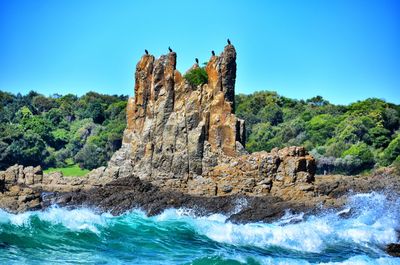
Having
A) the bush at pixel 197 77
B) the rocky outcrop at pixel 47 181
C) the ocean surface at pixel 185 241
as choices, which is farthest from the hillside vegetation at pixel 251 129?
the ocean surface at pixel 185 241

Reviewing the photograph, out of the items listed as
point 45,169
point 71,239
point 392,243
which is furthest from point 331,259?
point 45,169

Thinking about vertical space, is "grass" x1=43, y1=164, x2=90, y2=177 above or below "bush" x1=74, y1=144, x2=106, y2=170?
below

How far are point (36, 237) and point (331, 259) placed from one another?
34.7ft

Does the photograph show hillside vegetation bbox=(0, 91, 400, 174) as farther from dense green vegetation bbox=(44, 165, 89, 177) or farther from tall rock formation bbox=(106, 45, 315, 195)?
tall rock formation bbox=(106, 45, 315, 195)

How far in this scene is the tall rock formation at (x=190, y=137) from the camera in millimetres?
40844

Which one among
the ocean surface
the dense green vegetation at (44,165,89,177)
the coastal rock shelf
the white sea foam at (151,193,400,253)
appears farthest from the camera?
the dense green vegetation at (44,165,89,177)

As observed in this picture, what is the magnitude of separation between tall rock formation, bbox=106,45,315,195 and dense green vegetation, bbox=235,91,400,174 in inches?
711

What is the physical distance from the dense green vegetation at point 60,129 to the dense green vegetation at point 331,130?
16.5 meters

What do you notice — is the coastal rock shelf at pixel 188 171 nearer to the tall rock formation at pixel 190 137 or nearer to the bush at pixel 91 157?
the tall rock formation at pixel 190 137

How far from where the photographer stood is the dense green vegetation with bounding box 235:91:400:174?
71000mm

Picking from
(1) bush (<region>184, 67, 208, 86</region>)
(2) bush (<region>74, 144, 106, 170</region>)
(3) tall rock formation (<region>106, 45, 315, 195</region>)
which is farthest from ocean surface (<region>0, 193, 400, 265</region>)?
(2) bush (<region>74, 144, 106, 170</region>)

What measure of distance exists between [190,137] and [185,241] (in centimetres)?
1888

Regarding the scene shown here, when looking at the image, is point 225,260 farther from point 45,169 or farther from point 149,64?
point 45,169

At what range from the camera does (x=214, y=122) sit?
46.1 metres
